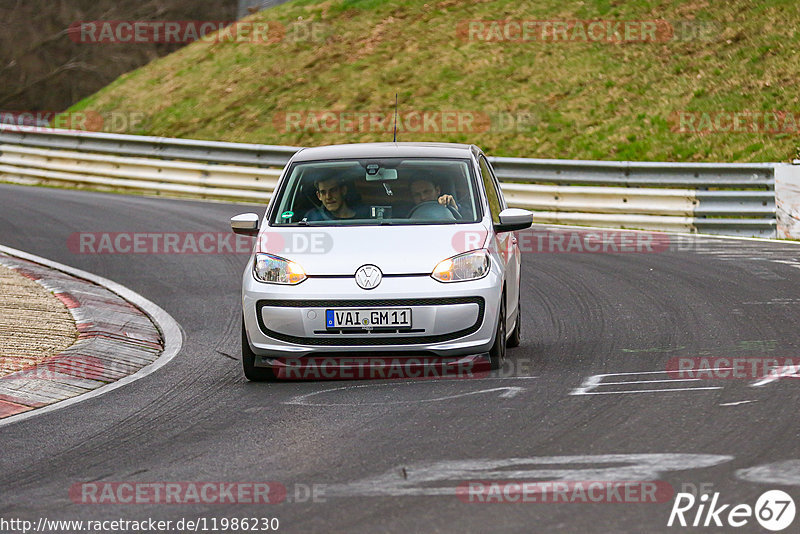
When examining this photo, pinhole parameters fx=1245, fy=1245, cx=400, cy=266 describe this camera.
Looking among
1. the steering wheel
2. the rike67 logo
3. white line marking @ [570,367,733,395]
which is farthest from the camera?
the steering wheel

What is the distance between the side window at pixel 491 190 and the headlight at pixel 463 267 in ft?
2.66

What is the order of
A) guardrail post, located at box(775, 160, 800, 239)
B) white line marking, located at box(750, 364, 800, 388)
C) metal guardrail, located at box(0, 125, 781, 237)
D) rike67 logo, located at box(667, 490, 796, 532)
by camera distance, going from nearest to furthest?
1. rike67 logo, located at box(667, 490, 796, 532)
2. white line marking, located at box(750, 364, 800, 388)
3. guardrail post, located at box(775, 160, 800, 239)
4. metal guardrail, located at box(0, 125, 781, 237)

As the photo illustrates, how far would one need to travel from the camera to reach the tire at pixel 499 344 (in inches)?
336

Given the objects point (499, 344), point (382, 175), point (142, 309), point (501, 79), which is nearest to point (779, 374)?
point (499, 344)

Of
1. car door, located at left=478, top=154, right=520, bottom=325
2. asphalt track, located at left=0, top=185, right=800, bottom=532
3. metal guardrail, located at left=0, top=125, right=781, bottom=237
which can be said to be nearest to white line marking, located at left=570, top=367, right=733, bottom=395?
asphalt track, located at left=0, top=185, right=800, bottom=532

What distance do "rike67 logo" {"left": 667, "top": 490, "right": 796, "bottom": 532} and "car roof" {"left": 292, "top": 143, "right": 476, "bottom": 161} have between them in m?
4.64

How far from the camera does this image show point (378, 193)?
9.21 m

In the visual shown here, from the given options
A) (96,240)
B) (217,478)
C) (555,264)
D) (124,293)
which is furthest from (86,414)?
(96,240)

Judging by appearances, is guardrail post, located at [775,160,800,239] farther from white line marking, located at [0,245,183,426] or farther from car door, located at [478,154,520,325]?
white line marking, located at [0,245,183,426]

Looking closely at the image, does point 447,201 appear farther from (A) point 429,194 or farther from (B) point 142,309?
(B) point 142,309

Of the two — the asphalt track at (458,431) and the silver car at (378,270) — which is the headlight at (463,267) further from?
the asphalt track at (458,431)

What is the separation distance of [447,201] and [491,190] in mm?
715

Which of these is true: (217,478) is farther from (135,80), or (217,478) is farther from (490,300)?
(135,80)

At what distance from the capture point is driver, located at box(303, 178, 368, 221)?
905cm
